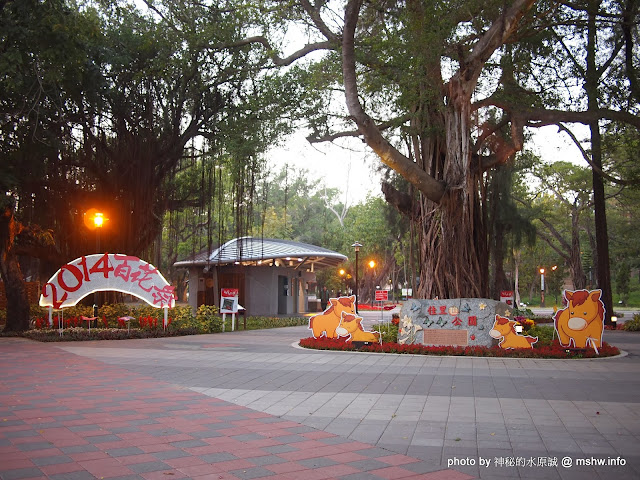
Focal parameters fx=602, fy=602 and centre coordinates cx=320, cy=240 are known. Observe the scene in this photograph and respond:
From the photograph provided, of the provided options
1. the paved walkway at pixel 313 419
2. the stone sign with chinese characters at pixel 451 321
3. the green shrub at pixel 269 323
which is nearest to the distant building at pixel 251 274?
the green shrub at pixel 269 323

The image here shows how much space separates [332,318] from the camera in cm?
1520

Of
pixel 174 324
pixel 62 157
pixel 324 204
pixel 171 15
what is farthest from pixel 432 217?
pixel 324 204

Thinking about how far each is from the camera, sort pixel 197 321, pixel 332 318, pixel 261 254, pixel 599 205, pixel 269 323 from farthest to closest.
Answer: pixel 261 254 < pixel 599 205 < pixel 269 323 < pixel 197 321 < pixel 332 318

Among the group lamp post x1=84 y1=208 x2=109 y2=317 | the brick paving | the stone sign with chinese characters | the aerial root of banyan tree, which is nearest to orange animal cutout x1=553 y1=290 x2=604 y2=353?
the stone sign with chinese characters

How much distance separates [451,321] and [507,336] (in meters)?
1.30

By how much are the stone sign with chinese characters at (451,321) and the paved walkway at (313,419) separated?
84.1 inches

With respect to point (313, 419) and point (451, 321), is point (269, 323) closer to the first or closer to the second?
point (451, 321)

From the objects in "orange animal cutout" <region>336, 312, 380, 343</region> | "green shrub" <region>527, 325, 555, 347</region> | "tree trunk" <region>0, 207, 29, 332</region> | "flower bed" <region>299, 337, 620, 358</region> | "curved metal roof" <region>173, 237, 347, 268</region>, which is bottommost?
"flower bed" <region>299, 337, 620, 358</region>

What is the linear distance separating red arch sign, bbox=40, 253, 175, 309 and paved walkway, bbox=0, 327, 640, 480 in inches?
217

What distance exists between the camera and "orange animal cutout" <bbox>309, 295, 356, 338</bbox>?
15.1 metres

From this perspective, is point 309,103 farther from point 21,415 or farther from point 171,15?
point 21,415

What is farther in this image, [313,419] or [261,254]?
[261,254]

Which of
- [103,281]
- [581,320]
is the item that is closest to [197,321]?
[103,281]

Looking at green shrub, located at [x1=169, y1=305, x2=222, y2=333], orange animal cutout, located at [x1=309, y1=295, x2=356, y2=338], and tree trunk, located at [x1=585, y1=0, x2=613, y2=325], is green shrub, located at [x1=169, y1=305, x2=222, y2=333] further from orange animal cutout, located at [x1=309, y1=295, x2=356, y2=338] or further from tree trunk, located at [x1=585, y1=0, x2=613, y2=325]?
tree trunk, located at [x1=585, y1=0, x2=613, y2=325]
